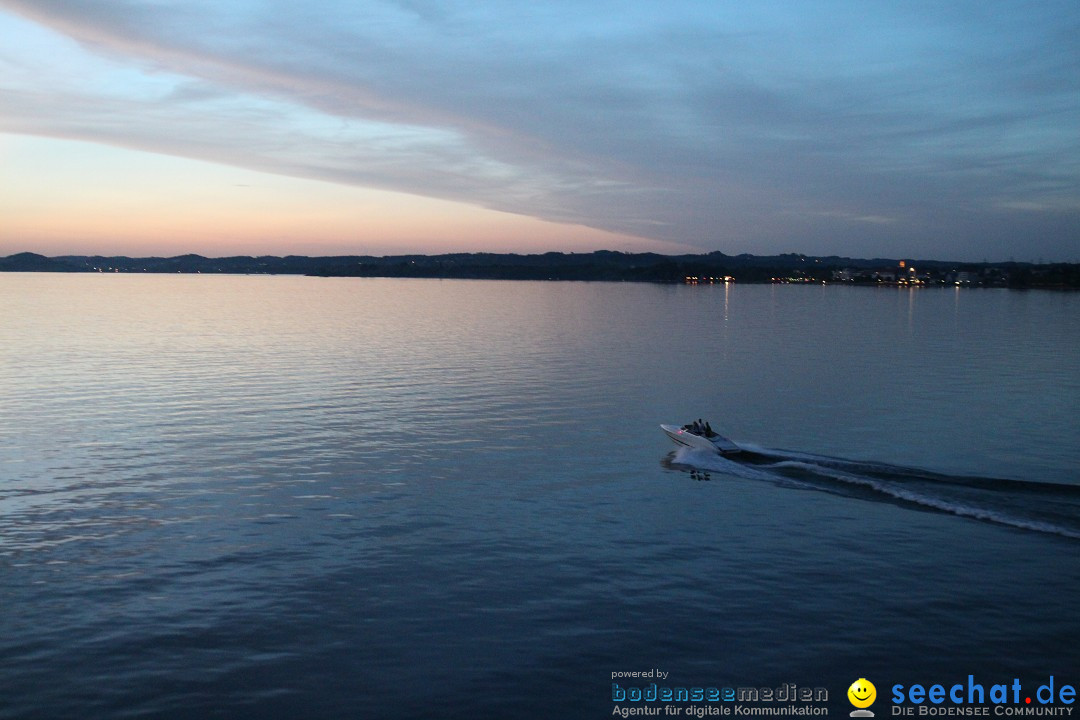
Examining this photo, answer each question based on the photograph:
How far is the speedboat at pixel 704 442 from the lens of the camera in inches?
1467

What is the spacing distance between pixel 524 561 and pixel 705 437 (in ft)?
54.6

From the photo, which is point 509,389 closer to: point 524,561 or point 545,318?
point 524,561

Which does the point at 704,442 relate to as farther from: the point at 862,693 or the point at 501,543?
the point at 862,693

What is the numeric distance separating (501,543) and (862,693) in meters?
11.4

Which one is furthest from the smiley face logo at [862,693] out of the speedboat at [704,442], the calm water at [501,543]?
the speedboat at [704,442]

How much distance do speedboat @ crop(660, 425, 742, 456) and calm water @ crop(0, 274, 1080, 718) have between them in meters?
1.33

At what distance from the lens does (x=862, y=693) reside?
1662cm

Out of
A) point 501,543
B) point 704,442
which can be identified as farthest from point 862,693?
point 704,442

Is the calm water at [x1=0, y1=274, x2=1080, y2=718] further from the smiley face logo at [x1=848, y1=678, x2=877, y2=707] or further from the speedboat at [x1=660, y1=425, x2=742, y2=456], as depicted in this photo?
the speedboat at [x1=660, y1=425, x2=742, y2=456]

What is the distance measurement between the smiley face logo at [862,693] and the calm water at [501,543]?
367mm

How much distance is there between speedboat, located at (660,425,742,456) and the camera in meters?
37.2

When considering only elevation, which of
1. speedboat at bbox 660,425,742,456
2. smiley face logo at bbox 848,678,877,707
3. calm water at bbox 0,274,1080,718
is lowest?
smiley face logo at bbox 848,678,877,707

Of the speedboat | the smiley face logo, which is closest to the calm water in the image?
the smiley face logo

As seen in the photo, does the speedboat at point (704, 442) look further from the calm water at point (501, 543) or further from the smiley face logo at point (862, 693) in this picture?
the smiley face logo at point (862, 693)
